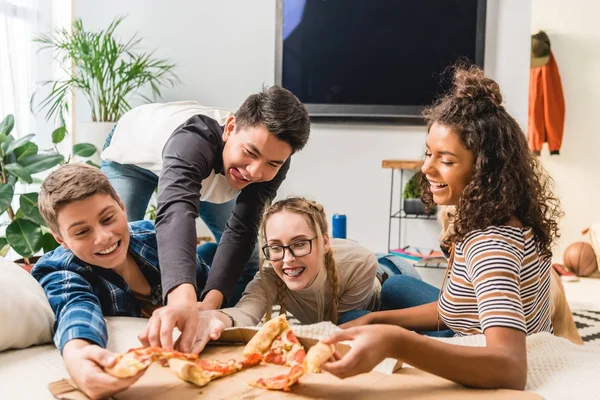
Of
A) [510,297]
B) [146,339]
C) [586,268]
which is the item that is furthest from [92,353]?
[586,268]

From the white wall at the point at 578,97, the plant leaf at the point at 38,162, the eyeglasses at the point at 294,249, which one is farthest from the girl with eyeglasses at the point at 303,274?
the white wall at the point at 578,97

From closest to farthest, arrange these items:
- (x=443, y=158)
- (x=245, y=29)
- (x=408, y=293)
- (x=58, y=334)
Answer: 1. (x=58, y=334)
2. (x=443, y=158)
3. (x=408, y=293)
4. (x=245, y=29)

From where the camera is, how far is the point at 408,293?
76.6 inches

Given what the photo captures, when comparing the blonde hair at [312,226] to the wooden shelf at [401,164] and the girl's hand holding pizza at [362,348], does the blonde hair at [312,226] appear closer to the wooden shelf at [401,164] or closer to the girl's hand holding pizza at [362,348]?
the girl's hand holding pizza at [362,348]

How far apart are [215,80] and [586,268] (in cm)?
275

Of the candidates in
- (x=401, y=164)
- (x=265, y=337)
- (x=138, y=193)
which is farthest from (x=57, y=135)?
(x=265, y=337)

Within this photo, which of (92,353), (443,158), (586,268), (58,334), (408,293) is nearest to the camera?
(92,353)

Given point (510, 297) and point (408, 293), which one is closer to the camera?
point (510, 297)

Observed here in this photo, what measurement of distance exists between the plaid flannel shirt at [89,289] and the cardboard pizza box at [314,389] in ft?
0.61

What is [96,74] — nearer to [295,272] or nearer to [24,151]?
[24,151]

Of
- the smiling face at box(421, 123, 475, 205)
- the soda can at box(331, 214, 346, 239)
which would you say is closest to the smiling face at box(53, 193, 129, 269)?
the smiling face at box(421, 123, 475, 205)

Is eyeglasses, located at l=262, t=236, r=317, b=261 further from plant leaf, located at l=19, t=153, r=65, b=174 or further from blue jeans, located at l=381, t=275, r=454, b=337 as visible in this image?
plant leaf, located at l=19, t=153, r=65, b=174

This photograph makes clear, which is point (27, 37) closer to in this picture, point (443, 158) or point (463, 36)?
point (463, 36)

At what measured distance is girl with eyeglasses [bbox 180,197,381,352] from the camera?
1.63 metres
